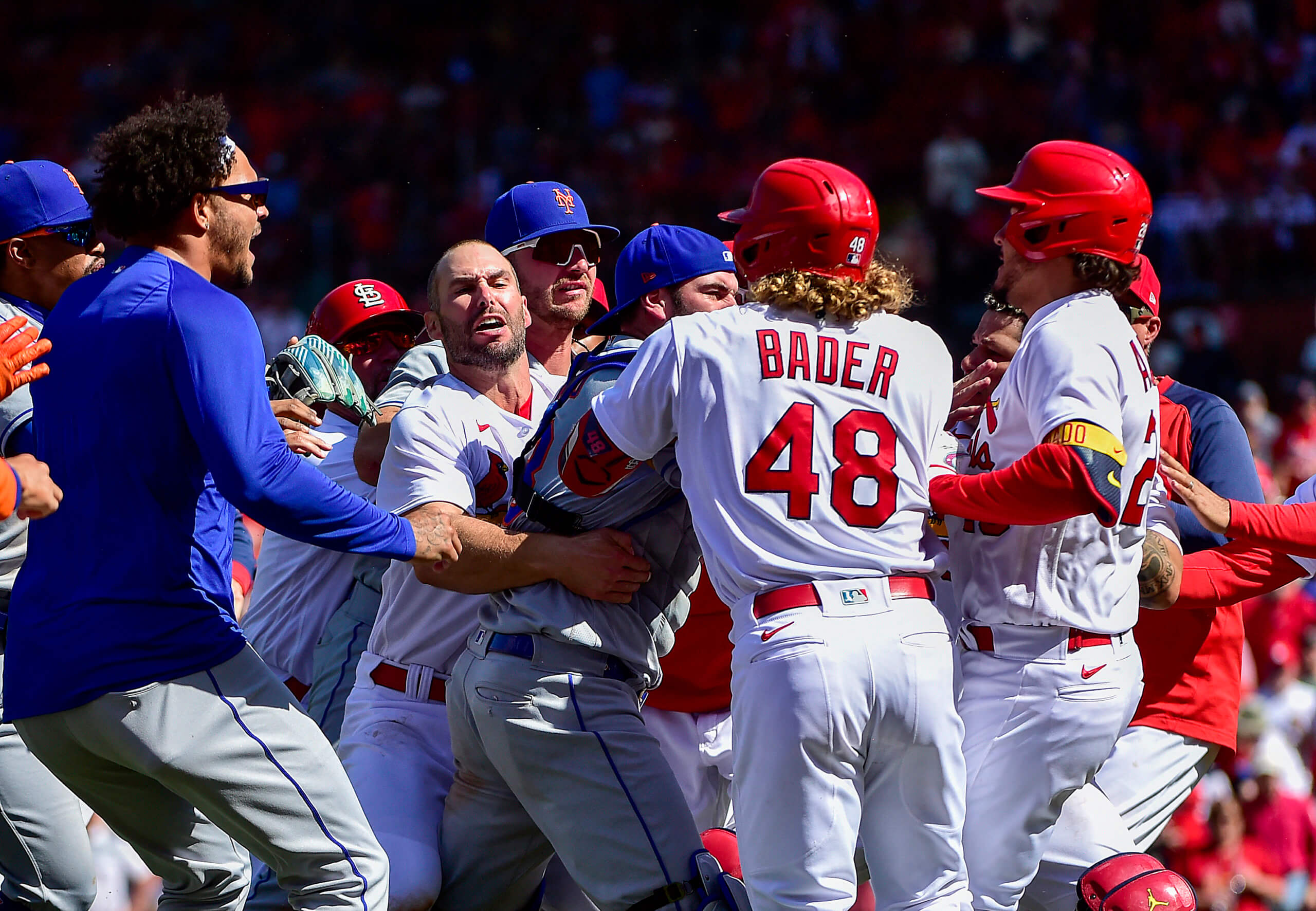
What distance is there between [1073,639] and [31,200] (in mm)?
3287

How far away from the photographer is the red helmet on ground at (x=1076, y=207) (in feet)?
13.1

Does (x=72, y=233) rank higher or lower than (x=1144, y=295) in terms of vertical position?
higher

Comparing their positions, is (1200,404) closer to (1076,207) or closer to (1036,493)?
(1076,207)

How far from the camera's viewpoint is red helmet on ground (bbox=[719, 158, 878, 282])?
3.71 meters

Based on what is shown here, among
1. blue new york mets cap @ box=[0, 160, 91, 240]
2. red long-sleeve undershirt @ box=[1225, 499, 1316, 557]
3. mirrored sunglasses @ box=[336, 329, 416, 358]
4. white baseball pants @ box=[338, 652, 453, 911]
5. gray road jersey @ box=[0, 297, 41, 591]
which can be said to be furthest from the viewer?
mirrored sunglasses @ box=[336, 329, 416, 358]

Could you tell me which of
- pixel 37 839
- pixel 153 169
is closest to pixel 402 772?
pixel 37 839

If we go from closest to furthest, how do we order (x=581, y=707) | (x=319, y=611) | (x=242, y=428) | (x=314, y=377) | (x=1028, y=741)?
(x=242, y=428), (x=1028, y=741), (x=581, y=707), (x=314, y=377), (x=319, y=611)

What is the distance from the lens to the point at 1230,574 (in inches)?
178

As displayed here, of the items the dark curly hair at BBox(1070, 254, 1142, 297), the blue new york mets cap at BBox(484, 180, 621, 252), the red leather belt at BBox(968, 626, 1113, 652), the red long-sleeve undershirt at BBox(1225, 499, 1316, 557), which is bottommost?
the red leather belt at BBox(968, 626, 1113, 652)

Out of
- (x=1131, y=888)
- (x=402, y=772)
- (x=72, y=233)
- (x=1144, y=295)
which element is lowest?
(x=1131, y=888)

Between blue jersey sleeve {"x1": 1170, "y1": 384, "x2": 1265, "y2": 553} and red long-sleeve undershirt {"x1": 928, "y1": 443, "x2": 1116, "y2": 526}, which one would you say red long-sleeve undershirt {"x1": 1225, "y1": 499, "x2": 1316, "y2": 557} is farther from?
red long-sleeve undershirt {"x1": 928, "y1": 443, "x2": 1116, "y2": 526}

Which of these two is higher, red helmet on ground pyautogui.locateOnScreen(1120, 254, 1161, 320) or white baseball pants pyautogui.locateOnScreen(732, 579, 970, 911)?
red helmet on ground pyautogui.locateOnScreen(1120, 254, 1161, 320)

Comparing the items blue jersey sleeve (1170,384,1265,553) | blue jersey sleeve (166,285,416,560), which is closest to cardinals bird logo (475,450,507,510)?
blue jersey sleeve (166,285,416,560)

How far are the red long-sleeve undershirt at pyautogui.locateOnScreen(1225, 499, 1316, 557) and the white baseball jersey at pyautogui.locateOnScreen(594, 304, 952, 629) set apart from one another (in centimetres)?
123
